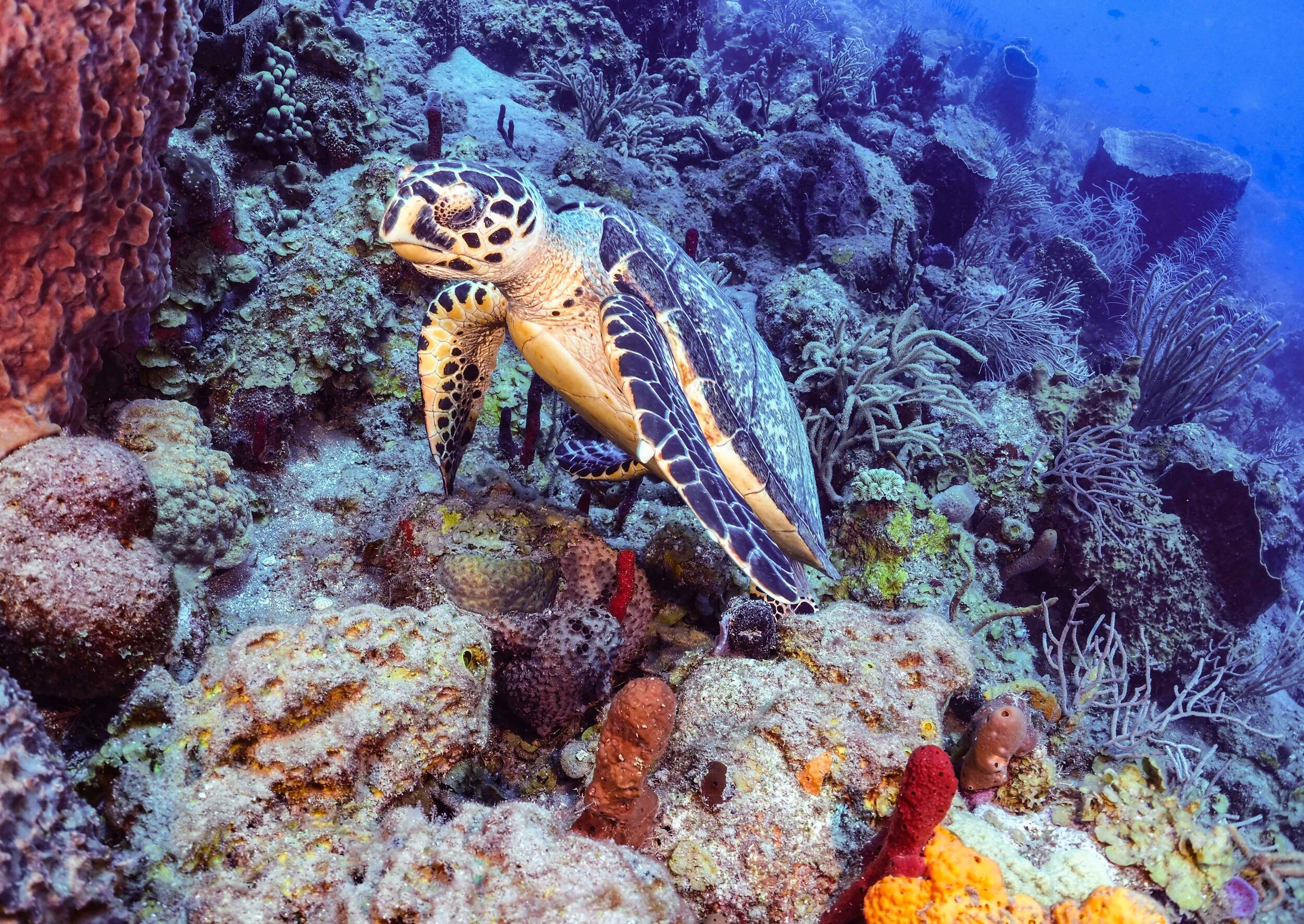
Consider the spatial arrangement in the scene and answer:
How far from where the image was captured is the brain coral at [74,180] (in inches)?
63.9

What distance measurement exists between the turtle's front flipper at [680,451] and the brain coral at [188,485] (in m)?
1.58

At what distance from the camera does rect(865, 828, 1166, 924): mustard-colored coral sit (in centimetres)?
130

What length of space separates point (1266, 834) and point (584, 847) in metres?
4.38

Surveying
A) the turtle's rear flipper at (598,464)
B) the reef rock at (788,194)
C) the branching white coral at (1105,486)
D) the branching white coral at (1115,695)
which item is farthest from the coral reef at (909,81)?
the turtle's rear flipper at (598,464)

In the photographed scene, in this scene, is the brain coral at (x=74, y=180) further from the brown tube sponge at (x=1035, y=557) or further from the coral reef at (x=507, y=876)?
the brown tube sponge at (x=1035, y=557)

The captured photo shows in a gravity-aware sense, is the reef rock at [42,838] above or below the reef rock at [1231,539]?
above

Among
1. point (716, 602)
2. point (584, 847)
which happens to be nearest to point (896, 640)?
point (716, 602)

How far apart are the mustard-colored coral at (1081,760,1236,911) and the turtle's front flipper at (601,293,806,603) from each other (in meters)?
1.00

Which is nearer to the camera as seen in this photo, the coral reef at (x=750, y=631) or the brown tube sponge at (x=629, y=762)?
the brown tube sponge at (x=629, y=762)

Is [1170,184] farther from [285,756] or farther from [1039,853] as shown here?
[285,756]

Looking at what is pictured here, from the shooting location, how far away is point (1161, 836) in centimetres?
167

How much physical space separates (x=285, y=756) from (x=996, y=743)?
5.97 feet

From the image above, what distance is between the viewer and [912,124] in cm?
1148

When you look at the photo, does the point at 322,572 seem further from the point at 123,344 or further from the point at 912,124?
the point at 912,124
